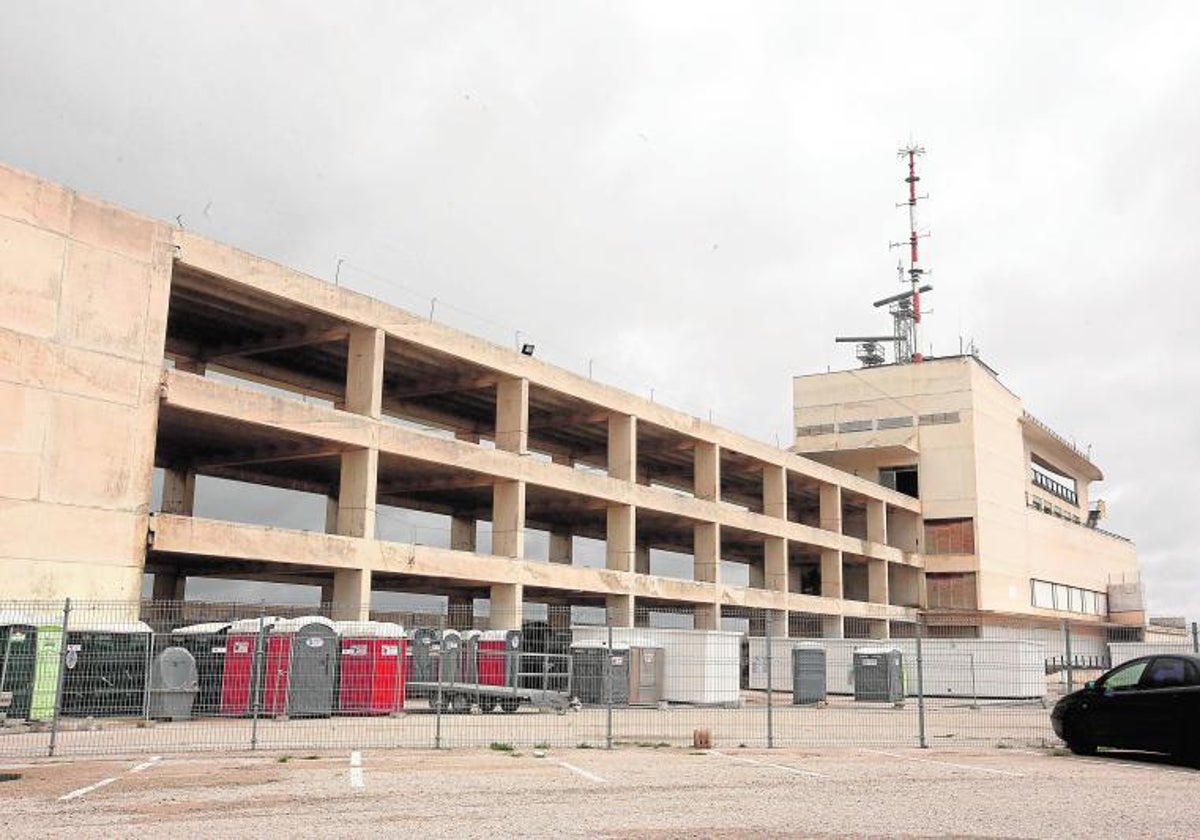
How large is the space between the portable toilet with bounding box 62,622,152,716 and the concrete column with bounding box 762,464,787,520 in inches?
1449

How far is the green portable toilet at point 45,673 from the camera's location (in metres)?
20.8

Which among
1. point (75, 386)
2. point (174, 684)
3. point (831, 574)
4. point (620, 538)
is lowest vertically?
point (174, 684)

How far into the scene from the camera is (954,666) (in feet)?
113

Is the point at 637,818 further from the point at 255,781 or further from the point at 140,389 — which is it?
the point at 140,389

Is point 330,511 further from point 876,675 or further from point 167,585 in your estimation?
point 876,675

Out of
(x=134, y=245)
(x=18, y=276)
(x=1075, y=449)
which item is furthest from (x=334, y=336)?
(x=1075, y=449)

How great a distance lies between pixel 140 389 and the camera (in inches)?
1089

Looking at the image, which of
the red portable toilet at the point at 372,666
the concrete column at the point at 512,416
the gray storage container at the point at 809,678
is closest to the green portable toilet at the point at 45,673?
the red portable toilet at the point at 372,666

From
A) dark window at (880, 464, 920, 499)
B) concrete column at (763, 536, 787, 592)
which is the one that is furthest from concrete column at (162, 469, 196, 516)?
dark window at (880, 464, 920, 499)

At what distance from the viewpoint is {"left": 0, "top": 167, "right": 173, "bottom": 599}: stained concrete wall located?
83.0 ft

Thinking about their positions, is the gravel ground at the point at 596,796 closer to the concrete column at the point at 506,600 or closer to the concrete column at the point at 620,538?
the concrete column at the point at 506,600

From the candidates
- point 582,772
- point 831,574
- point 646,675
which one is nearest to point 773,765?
point 582,772

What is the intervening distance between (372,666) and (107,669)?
5.16 m

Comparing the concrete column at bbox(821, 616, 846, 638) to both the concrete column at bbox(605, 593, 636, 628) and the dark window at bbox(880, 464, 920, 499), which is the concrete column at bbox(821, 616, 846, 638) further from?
the concrete column at bbox(605, 593, 636, 628)
